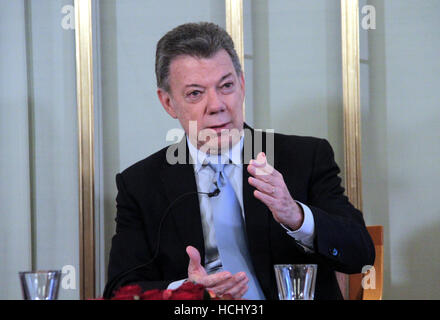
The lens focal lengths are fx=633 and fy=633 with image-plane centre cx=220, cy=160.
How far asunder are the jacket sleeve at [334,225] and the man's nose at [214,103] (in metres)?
0.34

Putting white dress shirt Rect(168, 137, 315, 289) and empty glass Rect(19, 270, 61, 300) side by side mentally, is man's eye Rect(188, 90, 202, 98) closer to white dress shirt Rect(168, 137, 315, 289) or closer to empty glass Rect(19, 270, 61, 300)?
white dress shirt Rect(168, 137, 315, 289)

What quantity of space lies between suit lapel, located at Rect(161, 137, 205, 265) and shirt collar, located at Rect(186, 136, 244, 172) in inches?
1.0

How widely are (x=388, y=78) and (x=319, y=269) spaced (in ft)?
4.14

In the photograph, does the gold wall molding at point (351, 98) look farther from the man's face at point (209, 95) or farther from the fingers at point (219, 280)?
the fingers at point (219, 280)

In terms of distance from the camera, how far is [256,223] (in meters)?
1.84

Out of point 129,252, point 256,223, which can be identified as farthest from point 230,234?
point 129,252

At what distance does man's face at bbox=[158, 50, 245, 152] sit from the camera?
1924 millimetres

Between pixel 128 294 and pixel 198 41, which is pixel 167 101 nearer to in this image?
pixel 198 41

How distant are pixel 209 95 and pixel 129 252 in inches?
21.3

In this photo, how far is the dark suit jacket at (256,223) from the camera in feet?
5.78

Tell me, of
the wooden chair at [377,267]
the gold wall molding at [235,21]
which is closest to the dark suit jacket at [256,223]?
the wooden chair at [377,267]

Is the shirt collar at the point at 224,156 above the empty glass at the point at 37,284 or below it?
above
